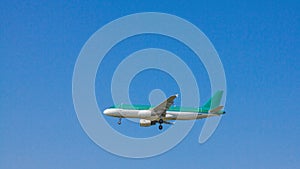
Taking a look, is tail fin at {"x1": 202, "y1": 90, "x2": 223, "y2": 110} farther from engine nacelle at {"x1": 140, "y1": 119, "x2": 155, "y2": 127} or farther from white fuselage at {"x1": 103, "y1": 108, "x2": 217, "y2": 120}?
engine nacelle at {"x1": 140, "y1": 119, "x2": 155, "y2": 127}

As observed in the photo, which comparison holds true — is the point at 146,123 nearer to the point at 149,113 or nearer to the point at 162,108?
the point at 149,113

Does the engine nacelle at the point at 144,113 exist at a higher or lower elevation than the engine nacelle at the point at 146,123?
higher

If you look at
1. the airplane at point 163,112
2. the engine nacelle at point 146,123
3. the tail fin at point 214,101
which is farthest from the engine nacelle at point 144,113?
the tail fin at point 214,101

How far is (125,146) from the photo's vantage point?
230 ft

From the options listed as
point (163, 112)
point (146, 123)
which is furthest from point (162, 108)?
point (146, 123)

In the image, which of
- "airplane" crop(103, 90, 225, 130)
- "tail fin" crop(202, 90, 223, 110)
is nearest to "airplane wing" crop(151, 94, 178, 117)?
"airplane" crop(103, 90, 225, 130)

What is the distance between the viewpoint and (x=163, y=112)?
96062mm

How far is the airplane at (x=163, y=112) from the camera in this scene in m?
95.3

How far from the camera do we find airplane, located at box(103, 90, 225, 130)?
Answer: 313ft

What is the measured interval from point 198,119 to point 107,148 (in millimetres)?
40688

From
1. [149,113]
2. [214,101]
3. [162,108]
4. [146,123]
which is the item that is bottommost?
[146,123]

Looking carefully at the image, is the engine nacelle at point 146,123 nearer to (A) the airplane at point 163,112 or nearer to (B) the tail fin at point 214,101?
(A) the airplane at point 163,112

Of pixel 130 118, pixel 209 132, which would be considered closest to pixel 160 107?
pixel 130 118

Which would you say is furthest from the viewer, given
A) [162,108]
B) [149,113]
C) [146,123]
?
[146,123]
